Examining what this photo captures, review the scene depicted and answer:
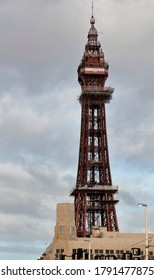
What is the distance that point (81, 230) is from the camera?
7692 inches

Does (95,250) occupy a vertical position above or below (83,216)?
below
